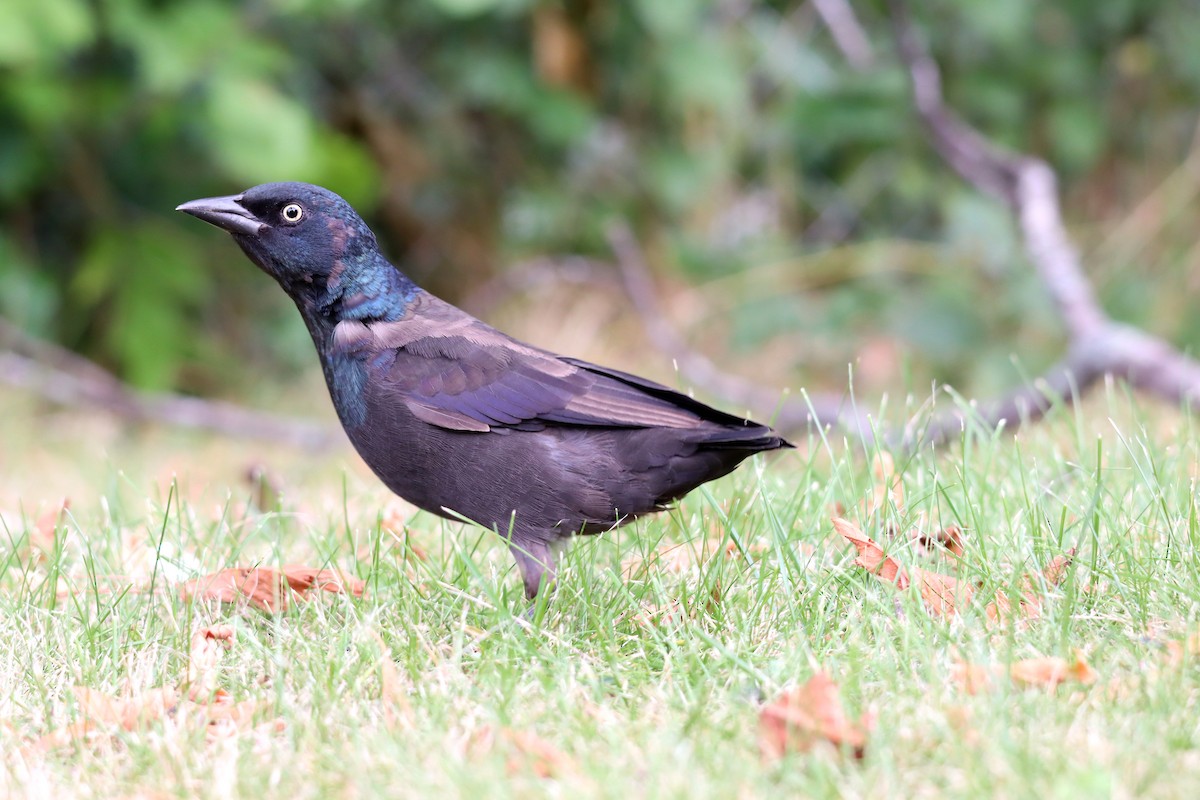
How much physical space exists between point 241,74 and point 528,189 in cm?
193

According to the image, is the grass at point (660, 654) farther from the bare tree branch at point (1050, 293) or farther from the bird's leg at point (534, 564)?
the bare tree branch at point (1050, 293)

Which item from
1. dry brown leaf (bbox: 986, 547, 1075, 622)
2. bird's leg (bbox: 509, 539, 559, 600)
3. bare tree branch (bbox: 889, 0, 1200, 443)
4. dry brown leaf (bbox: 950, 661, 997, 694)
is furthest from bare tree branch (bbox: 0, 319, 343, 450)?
dry brown leaf (bbox: 950, 661, 997, 694)

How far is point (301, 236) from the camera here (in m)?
3.42

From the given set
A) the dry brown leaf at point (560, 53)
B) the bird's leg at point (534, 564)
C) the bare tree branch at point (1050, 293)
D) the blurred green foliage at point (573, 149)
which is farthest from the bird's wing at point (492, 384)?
the dry brown leaf at point (560, 53)

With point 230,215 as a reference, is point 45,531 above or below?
below

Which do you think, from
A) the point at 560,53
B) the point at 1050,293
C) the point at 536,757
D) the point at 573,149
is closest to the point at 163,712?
the point at 536,757

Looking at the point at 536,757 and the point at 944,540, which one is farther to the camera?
the point at 944,540

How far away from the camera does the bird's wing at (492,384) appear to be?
3.20 m

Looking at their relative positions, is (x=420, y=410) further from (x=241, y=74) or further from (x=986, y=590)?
(x=241, y=74)

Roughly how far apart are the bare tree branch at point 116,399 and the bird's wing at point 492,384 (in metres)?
3.42

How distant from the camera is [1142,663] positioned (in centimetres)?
242

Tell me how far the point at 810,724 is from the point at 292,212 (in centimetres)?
202

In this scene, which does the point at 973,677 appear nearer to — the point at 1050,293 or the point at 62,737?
the point at 62,737

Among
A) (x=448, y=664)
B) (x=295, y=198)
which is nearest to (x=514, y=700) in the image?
(x=448, y=664)
